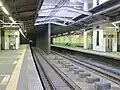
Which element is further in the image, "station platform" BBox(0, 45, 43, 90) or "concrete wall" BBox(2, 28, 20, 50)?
"concrete wall" BBox(2, 28, 20, 50)

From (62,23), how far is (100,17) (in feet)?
44.1

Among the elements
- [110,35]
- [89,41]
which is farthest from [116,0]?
[89,41]

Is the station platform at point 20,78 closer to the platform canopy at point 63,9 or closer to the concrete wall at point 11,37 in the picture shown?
the platform canopy at point 63,9

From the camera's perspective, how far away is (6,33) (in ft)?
101

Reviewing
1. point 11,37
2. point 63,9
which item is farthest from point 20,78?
point 11,37

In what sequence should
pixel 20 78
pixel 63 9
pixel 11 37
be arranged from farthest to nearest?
pixel 11 37
pixel 63 9
pixel 20 78

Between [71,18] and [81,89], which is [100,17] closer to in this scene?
[71,18]

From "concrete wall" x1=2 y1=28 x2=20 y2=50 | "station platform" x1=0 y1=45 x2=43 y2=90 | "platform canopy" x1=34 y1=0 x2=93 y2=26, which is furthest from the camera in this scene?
"concrete wall" x1=2 y1=28 x2=20 y2=50

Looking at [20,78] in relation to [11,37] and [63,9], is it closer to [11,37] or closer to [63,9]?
[63,9]

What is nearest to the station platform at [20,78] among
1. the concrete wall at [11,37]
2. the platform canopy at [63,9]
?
the platform canopy at [63,9]

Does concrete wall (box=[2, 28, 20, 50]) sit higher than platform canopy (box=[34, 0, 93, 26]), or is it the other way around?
platform canopy (box=[34, 0, 93, 26])

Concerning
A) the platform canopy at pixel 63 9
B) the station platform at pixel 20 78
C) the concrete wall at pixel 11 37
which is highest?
the platform canopy at pixel 63 9

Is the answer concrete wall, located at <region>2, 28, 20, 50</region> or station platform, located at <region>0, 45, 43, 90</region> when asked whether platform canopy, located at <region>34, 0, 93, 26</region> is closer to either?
concrete wall, located at <region>2, 28, 20, 50</region>

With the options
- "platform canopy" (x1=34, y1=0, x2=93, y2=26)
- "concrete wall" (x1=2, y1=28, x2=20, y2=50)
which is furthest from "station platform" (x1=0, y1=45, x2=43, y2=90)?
"concrete wall" (x1=2, y1=28, x2=20, y2=50)
